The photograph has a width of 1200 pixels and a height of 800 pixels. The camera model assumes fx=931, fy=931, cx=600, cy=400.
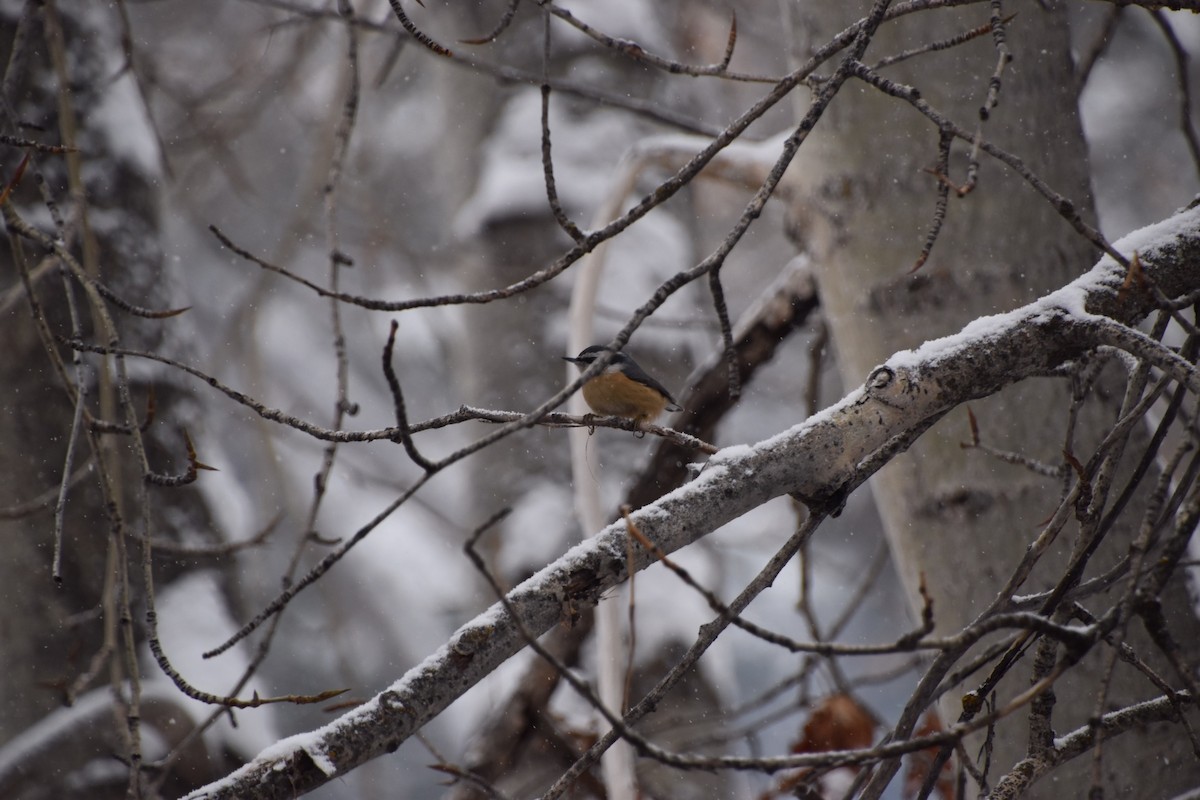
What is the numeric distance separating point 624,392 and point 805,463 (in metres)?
1.20

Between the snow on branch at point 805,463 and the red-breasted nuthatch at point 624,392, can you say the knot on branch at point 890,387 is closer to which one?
the snow on branch at point 805,463

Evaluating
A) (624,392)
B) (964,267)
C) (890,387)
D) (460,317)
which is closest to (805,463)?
(890,387)

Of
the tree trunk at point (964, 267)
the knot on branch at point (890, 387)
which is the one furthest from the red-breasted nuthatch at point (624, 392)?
the knot on branch at point (890, 387)

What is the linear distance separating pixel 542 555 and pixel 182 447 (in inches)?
47.2

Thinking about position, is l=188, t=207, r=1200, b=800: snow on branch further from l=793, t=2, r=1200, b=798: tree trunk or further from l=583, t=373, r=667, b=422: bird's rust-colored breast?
l=583, t=373, r=667, b=422: bird's rust-colored breast

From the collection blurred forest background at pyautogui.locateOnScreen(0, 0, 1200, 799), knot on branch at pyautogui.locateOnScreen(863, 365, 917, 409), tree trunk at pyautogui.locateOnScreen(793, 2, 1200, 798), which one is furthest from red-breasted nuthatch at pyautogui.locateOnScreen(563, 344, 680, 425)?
knot on branch at pyautogui.locateOnScreen(863, 365, 917, 409)

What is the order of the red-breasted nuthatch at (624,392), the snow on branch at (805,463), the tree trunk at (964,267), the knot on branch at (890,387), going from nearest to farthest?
the snow on branch at (805,463) < the knot on branch at (890,387) < the tree trunk at (964,267) < the red-breasted nuthatch at (624,392)

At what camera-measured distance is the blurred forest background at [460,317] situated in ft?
5.75

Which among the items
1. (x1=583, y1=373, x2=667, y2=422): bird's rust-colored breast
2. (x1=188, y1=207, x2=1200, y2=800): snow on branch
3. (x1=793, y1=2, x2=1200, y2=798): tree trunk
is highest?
(x1=583, y1=373, x2=667, y2=422): bird's rust-colored breast

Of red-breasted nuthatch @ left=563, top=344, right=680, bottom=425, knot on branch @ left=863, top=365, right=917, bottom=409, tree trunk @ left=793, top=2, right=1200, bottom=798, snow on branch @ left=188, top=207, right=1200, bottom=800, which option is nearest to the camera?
snow on branch @ left=188, top=207, right=1200, bottom=800

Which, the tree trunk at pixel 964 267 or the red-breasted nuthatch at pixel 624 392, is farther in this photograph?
the red-breasted nuthatch at pixel 624 392

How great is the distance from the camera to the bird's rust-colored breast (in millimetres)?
2230

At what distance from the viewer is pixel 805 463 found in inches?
42.0

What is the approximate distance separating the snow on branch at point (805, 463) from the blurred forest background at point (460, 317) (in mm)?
172
